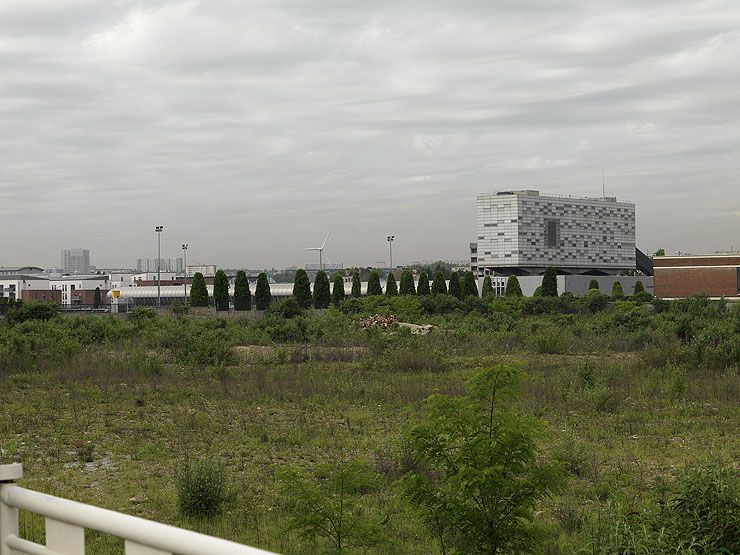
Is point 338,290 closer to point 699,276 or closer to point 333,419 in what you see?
point 699,276

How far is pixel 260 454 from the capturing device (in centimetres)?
1338

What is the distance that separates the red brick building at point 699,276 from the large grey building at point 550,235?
35596mm

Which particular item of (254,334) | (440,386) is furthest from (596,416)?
(254,334)

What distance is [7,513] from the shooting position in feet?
12.1

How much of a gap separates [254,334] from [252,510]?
2542 cm

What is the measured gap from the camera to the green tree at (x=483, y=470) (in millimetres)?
7195

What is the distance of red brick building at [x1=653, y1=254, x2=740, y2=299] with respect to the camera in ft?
261

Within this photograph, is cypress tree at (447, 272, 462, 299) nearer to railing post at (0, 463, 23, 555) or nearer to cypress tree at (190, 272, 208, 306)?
cypress tree at (190, 272, 208, 306)

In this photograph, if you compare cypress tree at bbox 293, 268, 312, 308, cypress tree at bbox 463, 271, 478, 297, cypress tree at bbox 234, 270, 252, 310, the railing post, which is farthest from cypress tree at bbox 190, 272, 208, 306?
the railing post

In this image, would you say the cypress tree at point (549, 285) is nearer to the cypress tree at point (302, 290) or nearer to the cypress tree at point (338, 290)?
the cypress tree at point (338, 290)

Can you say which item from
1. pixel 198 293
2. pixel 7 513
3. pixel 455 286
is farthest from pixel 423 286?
pixel 7 513

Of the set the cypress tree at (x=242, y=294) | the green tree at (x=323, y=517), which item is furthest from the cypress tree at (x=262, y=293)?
the green tree at (x=323, y=517)

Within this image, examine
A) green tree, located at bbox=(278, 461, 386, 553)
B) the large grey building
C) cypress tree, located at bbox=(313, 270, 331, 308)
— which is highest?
the large grey building

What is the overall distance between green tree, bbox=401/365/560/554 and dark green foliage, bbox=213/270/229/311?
60.3 meters
